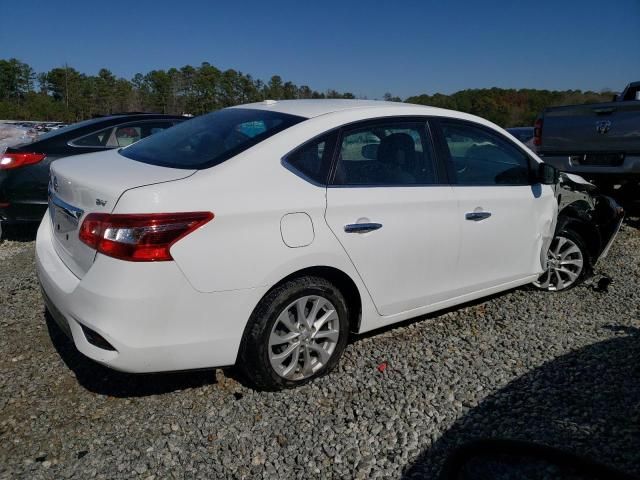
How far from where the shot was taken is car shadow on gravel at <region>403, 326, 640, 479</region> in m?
2.41

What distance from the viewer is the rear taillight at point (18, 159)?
5.79 m

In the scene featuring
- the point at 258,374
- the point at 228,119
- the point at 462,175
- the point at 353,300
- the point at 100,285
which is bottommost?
the point at 258,374

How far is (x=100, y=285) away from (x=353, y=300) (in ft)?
4.84

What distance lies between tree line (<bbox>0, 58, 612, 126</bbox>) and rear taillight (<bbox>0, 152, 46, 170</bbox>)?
164 ft

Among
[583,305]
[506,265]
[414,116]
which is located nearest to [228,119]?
[414,116]

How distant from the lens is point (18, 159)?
19.1 ft

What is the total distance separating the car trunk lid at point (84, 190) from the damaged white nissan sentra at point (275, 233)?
12 mm

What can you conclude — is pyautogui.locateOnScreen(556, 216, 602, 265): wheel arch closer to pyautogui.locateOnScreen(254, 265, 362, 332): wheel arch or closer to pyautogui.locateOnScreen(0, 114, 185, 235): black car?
pyautogui.locateOnScreen(254, 265, 362, 332): wheel arch

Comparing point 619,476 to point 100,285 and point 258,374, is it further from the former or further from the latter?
point 100,285

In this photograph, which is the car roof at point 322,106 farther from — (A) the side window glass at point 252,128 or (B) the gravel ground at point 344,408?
(B) the gravel ground at point 344,408

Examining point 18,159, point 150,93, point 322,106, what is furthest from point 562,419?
point 150,93

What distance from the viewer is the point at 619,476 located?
2037 millimetres

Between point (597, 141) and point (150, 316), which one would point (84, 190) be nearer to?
point (150, 316)

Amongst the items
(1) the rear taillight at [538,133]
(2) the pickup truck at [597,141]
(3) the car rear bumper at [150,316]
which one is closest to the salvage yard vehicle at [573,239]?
(2) the pickup truck at [597,141]
